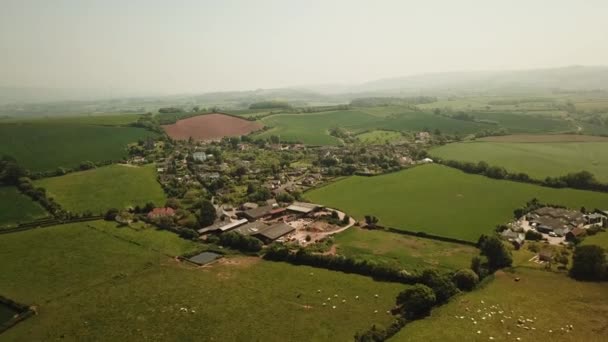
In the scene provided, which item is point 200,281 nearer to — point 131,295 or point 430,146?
point 131,295

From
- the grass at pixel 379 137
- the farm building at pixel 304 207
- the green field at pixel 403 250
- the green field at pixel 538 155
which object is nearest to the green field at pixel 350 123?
the grass at pixel 379 137

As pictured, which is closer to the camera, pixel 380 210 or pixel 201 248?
pixel 201 248

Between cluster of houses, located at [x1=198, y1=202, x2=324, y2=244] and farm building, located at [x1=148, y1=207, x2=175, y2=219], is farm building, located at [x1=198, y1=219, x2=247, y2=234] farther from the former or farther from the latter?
farm building, located at [x1=148, y1=207, x2=175, y2=219]

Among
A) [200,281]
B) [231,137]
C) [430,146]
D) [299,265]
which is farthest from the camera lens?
[231,137]

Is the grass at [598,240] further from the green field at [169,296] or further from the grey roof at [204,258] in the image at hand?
the grey roof at [204,258]

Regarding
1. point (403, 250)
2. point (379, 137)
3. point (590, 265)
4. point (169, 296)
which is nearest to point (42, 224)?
point (169, 296)

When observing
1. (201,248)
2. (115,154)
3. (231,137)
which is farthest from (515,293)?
(231,137)

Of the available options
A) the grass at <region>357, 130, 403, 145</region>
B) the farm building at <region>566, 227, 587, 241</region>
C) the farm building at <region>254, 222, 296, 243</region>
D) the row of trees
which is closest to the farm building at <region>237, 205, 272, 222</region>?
the farm building at <region>254, 222, 296, 243</region>

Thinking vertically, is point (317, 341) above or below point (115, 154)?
below
